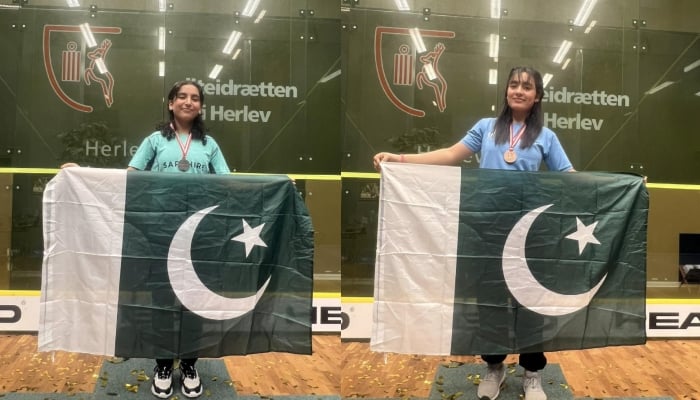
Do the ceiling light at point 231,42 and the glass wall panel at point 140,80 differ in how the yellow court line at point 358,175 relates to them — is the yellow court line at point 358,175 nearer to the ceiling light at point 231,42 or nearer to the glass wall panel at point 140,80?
the glass wall panel at point 140,80

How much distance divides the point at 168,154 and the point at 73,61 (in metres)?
1.17

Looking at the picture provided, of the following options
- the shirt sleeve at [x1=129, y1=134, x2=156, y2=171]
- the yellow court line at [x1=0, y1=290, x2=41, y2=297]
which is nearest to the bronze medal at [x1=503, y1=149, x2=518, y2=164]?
the shirt sleeve at [x1=129, y1=134, x2=156, y2=171]

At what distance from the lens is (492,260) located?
2174 mm

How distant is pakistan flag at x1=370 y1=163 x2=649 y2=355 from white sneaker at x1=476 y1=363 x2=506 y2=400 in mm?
207

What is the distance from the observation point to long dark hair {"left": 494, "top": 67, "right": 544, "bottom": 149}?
2137 mm

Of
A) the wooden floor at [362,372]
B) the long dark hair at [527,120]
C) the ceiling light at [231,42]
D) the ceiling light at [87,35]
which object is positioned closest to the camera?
the long dark hair at [527,120]

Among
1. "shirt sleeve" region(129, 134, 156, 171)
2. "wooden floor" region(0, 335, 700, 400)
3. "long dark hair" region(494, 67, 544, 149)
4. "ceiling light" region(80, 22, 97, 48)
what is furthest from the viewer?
"ceiling light" region(80, 22, 97, 48)

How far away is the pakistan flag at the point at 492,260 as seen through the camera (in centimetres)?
217

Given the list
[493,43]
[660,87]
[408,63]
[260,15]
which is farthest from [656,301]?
[260,15]

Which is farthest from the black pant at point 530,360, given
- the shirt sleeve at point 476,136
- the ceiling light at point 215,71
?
the ceiling light at point 215,71

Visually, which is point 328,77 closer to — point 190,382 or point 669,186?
point 190,382

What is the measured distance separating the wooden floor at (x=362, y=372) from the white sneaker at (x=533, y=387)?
269 millimetres

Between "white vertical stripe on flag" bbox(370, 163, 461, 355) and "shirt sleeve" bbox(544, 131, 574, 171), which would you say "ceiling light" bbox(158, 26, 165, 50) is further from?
"shirt sleeve" bbox(544, 131, 574, 171)

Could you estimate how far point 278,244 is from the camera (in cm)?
229
